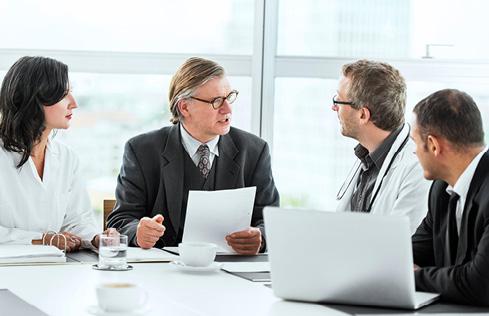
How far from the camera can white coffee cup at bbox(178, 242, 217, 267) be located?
2887mm

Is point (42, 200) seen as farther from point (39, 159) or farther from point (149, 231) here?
point (149, 231)

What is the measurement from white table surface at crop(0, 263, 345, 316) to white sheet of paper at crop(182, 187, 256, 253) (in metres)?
0.30

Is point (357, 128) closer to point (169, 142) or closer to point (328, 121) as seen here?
point (169, 142)

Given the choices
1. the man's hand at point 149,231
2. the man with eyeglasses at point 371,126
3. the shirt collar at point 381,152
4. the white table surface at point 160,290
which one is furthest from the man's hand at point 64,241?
the shirt collar at point 381,152

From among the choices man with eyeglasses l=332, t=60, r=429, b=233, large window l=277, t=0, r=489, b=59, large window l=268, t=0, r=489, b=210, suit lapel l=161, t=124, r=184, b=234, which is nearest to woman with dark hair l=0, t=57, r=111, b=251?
suit lapel l=161, t=124, r=184, b=234

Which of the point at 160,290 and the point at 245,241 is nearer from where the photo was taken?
the point at 160,290

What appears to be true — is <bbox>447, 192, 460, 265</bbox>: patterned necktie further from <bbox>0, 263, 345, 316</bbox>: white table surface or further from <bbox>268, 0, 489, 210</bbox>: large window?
<bbox>268, 0, 489, 210</bbox>: large window

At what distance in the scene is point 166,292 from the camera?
2.53 m

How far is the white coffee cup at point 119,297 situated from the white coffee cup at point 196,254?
0.69m

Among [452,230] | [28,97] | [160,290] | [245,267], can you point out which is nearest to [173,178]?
[28,97]

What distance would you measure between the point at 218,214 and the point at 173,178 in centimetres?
48

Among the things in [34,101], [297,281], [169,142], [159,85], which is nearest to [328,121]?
[159,85]

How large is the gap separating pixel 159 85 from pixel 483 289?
3007mm

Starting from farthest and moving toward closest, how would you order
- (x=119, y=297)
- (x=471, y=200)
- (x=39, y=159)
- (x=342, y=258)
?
(x=39, y=159) < (x=471, y=200) < (x=342, y=258) < (x=119, y=297)
